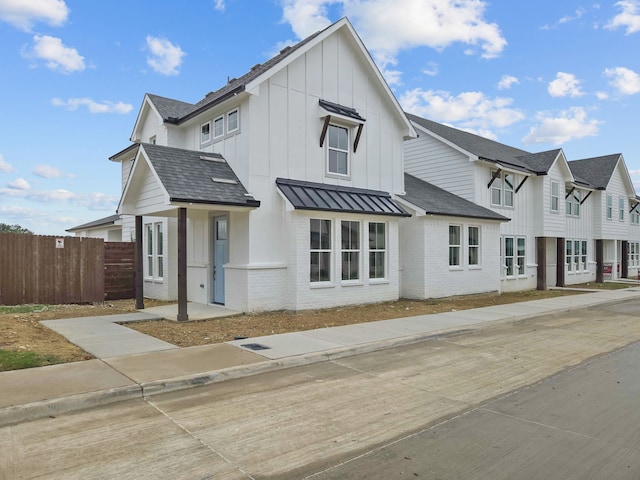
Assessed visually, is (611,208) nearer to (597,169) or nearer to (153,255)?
(597,169)

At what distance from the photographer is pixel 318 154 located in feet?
48.8

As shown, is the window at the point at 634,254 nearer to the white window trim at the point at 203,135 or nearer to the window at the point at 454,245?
the window at the point at 454,245

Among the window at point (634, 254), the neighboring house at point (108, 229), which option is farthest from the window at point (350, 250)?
the window at point (634, 254)

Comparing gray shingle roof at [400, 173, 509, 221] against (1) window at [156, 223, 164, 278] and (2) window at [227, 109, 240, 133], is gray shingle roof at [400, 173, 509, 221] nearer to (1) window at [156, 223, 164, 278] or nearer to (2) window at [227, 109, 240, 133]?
(2) window at [227, 109, 240, 133]

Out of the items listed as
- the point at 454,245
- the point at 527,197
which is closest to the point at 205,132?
the point at 454,245

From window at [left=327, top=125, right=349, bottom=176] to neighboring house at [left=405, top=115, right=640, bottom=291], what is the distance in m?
7.42

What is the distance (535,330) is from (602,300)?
27.8 feet

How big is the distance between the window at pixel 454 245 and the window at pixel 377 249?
390cm

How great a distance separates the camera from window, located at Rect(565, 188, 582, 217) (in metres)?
26.8

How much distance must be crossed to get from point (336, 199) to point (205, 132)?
5.30m

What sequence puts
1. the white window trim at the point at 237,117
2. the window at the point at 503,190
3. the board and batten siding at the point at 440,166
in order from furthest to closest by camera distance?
1. the window at the point at 503,190
2. the board and batten siding at the point at 440,166
3. the white window trim at the point at 237,117

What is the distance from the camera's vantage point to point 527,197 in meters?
23.7

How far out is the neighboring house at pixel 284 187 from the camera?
42.3 feet

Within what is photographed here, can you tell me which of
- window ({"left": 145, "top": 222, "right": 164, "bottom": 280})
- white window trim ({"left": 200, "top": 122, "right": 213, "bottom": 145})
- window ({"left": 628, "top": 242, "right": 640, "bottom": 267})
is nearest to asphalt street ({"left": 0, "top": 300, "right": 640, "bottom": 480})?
white window trim ({"left": 200, "top": 122, "right": 213, "bottom": 145})
